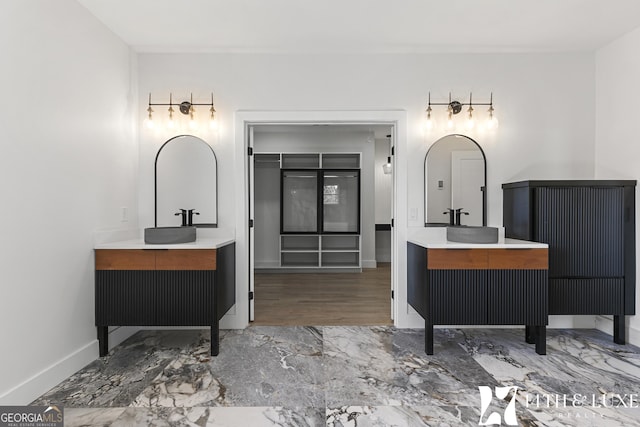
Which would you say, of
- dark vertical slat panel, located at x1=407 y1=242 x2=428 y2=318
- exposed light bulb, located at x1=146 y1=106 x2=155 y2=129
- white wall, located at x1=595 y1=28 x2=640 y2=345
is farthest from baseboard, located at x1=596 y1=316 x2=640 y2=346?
exposed light bulb, located at x1=146 y1=106 x2=155 y2=129

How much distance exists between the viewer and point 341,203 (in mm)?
6531

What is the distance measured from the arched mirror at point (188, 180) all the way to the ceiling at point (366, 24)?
36.2 inches

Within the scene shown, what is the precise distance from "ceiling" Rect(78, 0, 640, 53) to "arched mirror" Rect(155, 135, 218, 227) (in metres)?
0.92

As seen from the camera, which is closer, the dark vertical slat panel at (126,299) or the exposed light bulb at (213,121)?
the dark vertical slat panel at (126,299)

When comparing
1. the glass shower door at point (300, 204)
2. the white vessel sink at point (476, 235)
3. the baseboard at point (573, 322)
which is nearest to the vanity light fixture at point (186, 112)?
the white vessel sink at point (476, 235)

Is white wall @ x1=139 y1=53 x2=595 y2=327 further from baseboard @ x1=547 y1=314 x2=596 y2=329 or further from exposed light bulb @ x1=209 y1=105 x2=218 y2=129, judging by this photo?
baseboard @ x1=547 y1=314 x2=596 y2=329

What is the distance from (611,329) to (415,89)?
2833 mm

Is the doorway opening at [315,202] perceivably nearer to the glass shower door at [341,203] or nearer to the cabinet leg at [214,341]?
the glass shower door at [341,203]

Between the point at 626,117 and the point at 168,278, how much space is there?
403 cm

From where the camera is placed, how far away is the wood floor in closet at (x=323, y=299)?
367cm

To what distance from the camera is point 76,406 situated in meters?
2.07

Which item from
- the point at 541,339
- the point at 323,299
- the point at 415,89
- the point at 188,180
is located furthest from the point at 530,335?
the point at 188,180

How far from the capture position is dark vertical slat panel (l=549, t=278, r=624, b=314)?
299cm

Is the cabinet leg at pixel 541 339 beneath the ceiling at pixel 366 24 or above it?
beneath
